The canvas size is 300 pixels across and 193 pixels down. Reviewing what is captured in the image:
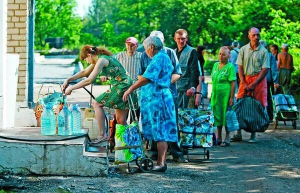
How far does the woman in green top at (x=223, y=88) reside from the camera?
14.5 m

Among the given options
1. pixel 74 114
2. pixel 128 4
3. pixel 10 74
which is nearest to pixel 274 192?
pixel 74 114

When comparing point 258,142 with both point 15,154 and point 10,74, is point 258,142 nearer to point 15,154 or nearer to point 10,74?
point 10,74

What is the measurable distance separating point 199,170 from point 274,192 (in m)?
1.98

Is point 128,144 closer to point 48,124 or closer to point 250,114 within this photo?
point 48,124

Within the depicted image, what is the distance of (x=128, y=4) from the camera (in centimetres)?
8394

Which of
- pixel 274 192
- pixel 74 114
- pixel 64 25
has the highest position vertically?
pixel 64 25

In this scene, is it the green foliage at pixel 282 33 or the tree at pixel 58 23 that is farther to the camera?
the tree at pixel 58 23

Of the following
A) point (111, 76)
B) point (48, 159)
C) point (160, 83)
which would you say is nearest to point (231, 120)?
point (111, 76)

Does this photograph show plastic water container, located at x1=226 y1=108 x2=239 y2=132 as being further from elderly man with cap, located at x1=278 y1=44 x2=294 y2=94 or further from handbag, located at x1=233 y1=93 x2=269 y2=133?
elderly man with cap, located at x1=278 y1=44 x2=294 y2=94

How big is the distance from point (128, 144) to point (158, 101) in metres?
0.71

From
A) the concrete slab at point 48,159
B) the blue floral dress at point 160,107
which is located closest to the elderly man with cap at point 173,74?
the blue floral dress at point 160,107

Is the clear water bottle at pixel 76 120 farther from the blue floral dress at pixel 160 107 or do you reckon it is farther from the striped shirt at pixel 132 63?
the striped shirt at pixel 132 63

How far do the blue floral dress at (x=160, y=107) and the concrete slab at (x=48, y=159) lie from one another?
3.72 feet

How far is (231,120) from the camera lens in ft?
48.0
